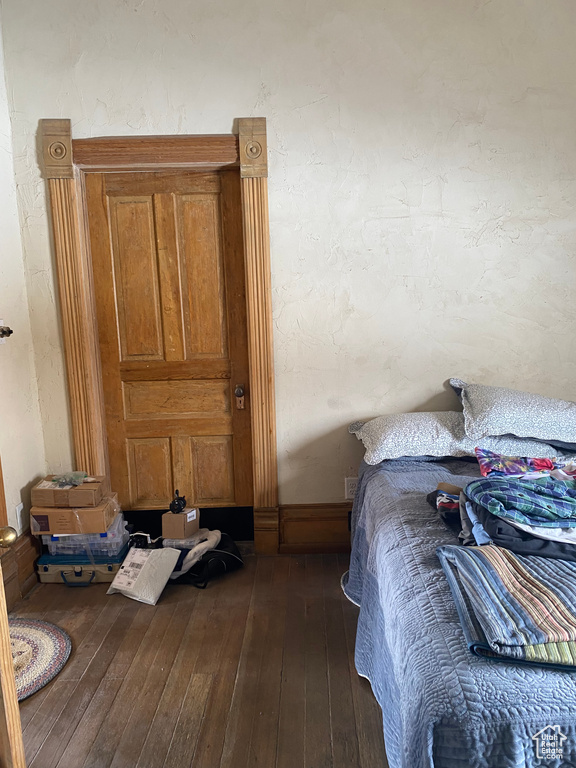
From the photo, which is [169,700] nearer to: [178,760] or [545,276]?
[178,760]

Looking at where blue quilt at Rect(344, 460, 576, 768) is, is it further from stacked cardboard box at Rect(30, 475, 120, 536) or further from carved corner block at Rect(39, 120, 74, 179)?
carved corner block at Rect(39, 120, 74, 179)

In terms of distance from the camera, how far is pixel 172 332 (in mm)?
3039

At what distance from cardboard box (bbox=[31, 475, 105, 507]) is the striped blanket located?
1.80m

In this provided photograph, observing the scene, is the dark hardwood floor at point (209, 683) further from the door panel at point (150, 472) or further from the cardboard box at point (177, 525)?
the door panel at point (150, 472)

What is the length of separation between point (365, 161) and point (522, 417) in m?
1.45

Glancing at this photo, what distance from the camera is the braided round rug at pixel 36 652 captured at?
81.8 inches

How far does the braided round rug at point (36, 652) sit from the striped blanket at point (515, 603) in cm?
156

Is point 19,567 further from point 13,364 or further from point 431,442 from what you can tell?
point 431,442

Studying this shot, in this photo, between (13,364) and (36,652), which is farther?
(13,364)

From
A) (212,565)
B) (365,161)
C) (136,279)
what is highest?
(365,161)

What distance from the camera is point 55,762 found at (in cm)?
174

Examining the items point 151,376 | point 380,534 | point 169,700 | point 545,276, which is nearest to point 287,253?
point 151,376

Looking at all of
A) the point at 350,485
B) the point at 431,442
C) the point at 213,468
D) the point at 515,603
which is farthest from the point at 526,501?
the point at 213,468

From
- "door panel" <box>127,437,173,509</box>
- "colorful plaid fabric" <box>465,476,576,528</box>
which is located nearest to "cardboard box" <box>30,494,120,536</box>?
"door panel" <box>127,437,173,509</box>
